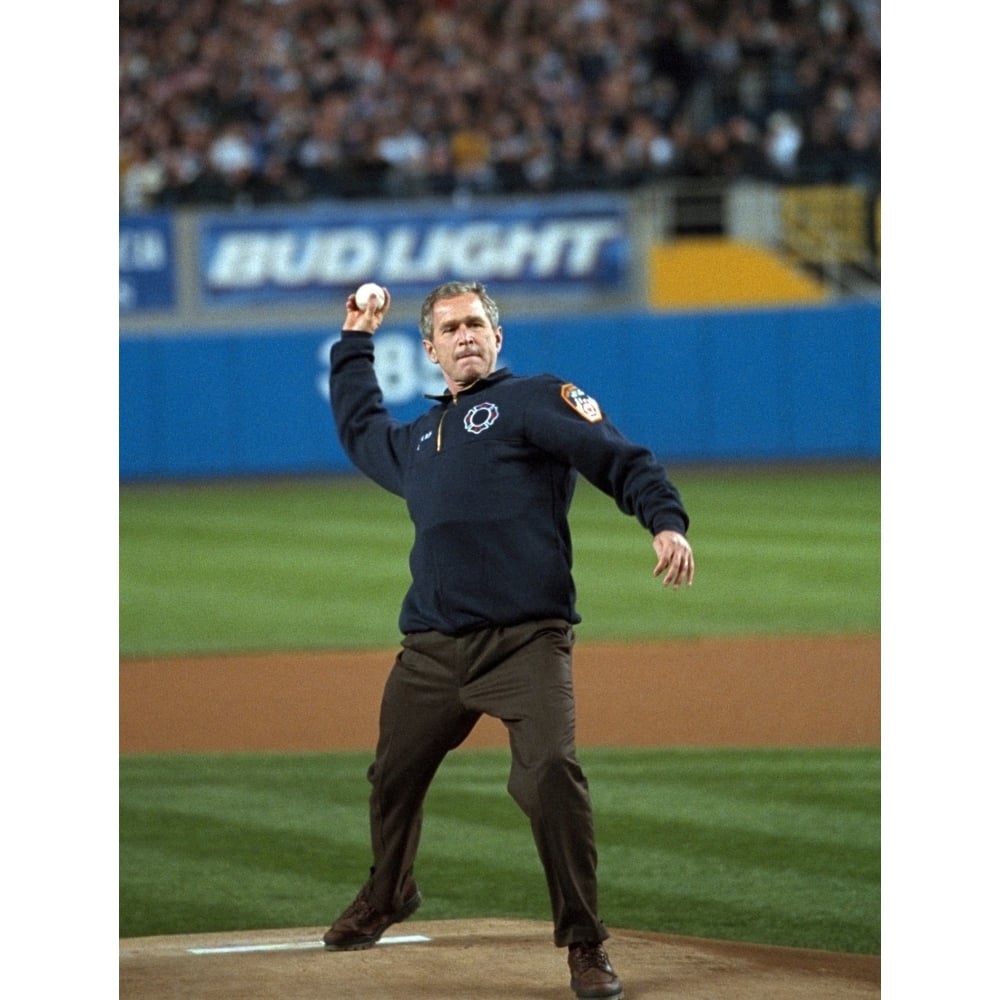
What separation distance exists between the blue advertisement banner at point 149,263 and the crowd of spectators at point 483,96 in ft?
1.32

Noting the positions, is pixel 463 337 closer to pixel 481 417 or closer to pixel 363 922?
pixel 481 417

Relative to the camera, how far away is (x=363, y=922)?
4695 millimetres

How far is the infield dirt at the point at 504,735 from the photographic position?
435cm

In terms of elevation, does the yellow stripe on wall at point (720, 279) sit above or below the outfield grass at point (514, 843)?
above

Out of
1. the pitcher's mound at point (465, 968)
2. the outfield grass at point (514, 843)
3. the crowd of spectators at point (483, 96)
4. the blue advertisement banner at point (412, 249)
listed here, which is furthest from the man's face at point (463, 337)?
the crowd of spectators at point (483, 96)

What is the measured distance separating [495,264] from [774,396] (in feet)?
11.7

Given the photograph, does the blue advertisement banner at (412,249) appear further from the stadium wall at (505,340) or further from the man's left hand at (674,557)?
the man's left hand at (674,557)

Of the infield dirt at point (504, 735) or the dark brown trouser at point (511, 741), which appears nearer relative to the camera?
the dark brown trouser at point (511, 741)

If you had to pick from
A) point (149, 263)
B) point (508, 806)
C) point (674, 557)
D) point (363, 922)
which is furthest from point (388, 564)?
point (674, 557)

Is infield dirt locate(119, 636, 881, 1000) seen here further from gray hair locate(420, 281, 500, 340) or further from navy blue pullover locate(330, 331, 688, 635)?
gray hair locate(420, 281, 500, 340)

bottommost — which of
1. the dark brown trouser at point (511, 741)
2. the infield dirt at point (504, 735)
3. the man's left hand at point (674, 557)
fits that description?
the infield dirt at point (504, 735)
